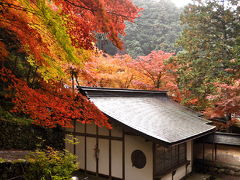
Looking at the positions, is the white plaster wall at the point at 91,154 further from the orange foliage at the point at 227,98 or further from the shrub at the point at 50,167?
the orange foliage at the point at 227,98

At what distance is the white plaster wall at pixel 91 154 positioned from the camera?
357 inches

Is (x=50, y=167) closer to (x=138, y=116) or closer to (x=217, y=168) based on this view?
(x=138, y=116)

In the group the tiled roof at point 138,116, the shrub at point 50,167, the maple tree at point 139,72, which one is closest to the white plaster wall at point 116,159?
the tiled roof at point 138,116

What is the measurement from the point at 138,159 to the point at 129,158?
39 centimetres

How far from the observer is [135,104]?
10.5 metres

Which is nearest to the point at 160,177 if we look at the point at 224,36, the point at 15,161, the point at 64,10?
the point at 15,161

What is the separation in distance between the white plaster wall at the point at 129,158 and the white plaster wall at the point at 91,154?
1.67 meters

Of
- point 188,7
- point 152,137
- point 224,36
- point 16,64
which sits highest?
point 188,7

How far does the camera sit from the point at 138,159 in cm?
789

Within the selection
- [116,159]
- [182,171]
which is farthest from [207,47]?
[116,159]

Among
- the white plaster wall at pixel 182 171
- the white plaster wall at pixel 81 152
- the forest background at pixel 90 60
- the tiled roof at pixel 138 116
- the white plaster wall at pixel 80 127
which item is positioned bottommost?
the white plaster wall at pixel 182 171

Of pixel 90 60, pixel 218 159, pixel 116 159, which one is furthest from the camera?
pixel 90 60

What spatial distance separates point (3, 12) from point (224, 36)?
12404 mm

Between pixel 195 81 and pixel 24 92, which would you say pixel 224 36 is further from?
pixel 24 92
